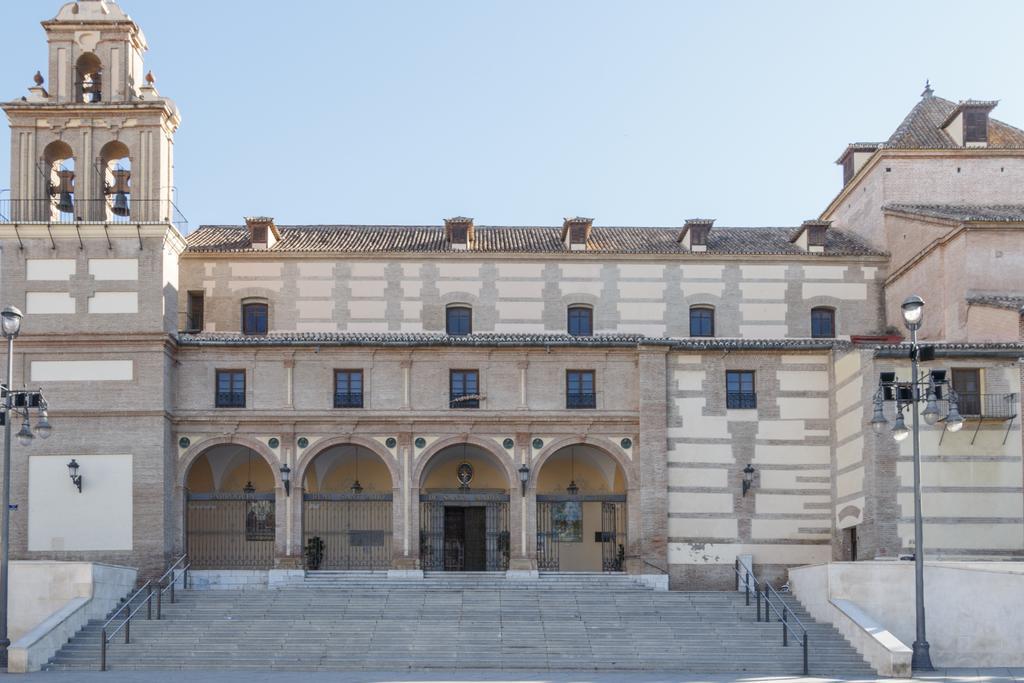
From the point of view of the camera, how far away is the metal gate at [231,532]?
40.5 metres

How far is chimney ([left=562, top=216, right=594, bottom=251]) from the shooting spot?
144 feet

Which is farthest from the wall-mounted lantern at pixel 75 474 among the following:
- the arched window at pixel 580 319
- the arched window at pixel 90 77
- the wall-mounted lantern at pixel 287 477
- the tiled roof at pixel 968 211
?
the tiled roof at pixel 968 211

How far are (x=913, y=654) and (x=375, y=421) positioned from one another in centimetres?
1649

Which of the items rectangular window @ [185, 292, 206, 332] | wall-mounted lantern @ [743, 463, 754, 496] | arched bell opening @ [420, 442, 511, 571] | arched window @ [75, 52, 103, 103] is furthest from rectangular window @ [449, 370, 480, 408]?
arched window @ [75, 52, 103, 103]

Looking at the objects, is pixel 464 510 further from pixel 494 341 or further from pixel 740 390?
pixel 740 390

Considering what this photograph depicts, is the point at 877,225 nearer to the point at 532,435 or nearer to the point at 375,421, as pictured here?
the point at 532,435

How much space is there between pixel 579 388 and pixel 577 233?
553 centimetres

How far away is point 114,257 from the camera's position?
3944 centimetres

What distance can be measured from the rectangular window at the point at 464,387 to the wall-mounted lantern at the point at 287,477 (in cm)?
466

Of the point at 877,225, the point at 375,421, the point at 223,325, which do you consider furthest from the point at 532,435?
the point at 877,225

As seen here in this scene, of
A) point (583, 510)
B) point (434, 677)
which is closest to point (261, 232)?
point (583, 510)

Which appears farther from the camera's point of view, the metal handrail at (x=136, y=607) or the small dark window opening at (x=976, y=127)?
the small dark window opening at (x=976, y=127)

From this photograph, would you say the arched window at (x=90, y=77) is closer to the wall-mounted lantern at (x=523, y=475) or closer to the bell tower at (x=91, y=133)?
the bell tower at (x=91, y=133)

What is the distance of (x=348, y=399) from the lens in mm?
40375
